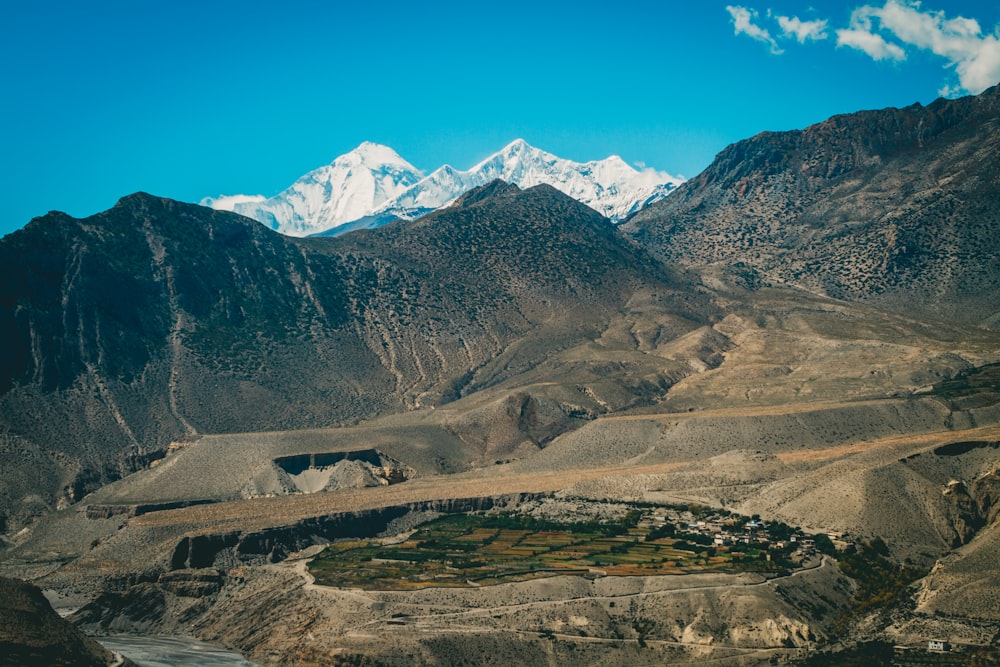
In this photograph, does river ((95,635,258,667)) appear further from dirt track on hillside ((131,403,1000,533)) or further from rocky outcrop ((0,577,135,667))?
dirt track on hillside ((131,403,1000,533))

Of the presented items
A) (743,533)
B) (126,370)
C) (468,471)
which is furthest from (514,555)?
(126,370)

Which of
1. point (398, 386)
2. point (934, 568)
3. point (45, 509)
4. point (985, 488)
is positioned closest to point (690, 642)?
point (934, 568)

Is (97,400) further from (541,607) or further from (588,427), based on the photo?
(541,607)

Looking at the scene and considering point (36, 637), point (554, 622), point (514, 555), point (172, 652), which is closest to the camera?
point (36, 637)

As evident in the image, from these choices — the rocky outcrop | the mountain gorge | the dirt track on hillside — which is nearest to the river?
the mountain gorge

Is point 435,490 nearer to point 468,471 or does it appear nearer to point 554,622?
point 468,471

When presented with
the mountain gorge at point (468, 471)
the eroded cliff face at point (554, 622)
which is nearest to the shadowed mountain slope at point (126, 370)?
the mountain gorge at point (468, 471)

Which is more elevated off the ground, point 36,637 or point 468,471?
point 468,471
